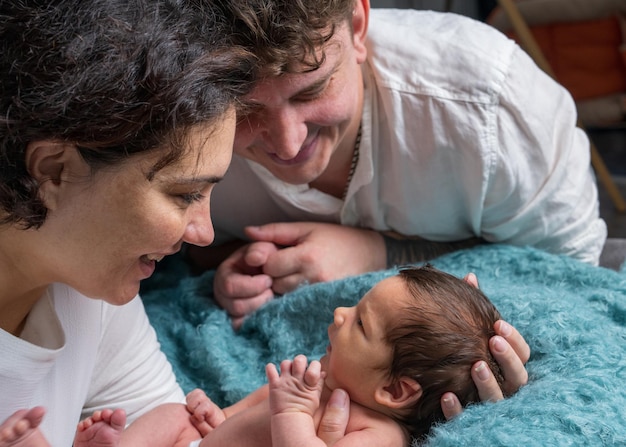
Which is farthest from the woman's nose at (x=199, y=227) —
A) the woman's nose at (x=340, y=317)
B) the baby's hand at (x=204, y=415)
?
the baby's hand at (x=204, y=415)

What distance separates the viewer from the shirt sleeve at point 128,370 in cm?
125

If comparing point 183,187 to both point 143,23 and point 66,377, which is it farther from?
point 66,377

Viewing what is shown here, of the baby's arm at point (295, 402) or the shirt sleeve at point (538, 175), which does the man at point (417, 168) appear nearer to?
the shirt sleeve at point (538, 175)

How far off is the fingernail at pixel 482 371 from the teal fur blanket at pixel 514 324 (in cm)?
4

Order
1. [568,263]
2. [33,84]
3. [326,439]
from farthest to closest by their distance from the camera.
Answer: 1. [568,263]
2. [326,439]
3. [33,84]

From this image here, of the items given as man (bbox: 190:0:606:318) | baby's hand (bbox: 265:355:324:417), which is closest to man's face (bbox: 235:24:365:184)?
man (bbox: 190:0:606:318)

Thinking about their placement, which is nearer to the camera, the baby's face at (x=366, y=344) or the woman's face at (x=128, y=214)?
the woman's face at (x=128, y=214)

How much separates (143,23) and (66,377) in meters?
0.51

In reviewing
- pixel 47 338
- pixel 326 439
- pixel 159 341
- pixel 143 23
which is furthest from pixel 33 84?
pixel 159 341

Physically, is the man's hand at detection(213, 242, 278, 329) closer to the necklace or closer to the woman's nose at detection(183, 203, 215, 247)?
the necklace

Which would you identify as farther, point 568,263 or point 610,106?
point 610,106

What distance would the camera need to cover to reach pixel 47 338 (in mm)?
1089

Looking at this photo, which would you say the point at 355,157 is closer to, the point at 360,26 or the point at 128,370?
the point at 360,26

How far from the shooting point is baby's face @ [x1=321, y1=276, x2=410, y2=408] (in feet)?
3.50
